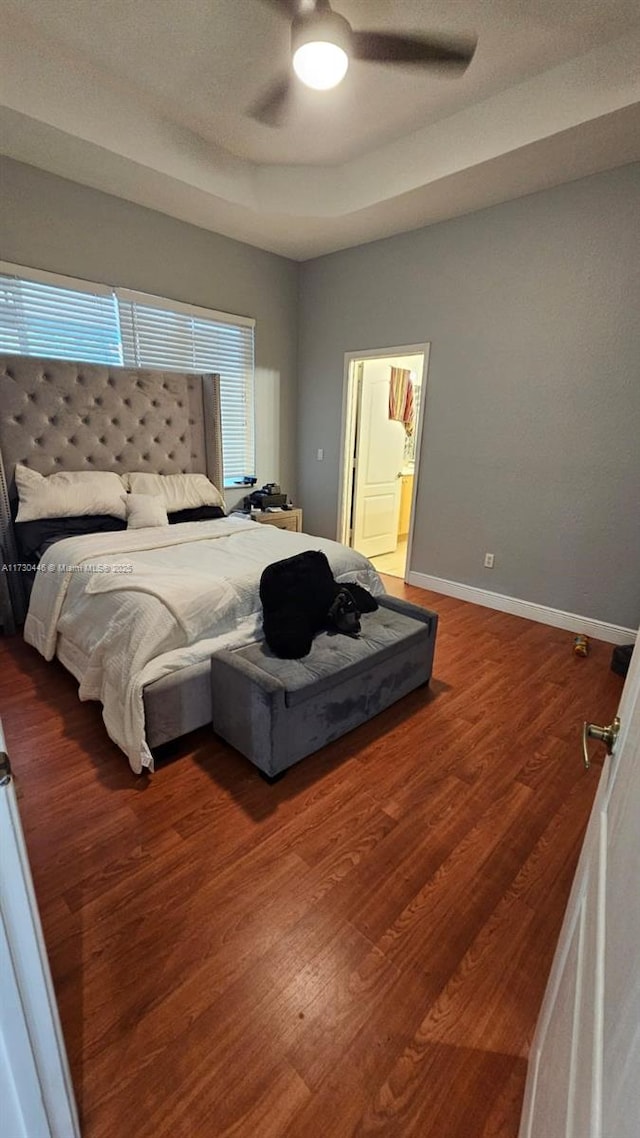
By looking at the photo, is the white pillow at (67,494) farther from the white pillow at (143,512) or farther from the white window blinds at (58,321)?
the white window blinds at (58,321)

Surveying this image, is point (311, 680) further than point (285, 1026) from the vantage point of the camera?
Yes

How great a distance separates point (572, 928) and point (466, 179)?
3665mm

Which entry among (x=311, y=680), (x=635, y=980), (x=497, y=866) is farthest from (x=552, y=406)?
(x=635, y=980)

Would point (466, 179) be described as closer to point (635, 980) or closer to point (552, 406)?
point (552, 406)

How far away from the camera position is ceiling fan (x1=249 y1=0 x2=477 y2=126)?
70.1 inches

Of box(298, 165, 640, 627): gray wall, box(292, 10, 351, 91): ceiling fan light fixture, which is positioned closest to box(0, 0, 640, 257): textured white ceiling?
box(298, 165, 640, 627): gray wall

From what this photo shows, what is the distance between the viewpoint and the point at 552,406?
3199mm

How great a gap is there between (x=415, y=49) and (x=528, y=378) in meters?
1.86

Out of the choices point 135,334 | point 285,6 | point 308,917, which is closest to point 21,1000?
point 308,917

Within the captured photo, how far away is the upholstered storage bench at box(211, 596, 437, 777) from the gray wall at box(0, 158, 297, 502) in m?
2.78

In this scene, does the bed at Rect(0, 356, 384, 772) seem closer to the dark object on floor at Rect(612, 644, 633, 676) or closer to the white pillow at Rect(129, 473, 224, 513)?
the white pillow at Rect(129, 473, 224, 513)

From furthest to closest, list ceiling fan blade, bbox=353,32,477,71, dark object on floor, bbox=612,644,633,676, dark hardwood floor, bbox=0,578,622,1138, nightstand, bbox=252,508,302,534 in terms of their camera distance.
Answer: nightstand, bbox=252,508,302,534
dark object on floor, bbox=612,644,633,676
ceiling fan blade, bbox=353,32,477,71
dark hardwood floor, bbox=0,578,622,1138

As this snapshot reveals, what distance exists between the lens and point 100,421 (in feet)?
10.9

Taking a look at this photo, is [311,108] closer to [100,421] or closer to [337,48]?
[337,48]
